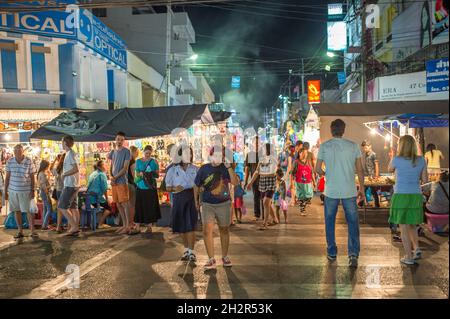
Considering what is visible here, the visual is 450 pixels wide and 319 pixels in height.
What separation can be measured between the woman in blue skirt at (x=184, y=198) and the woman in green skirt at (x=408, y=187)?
301 centimetres

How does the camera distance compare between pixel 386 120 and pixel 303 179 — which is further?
pixel 303 179

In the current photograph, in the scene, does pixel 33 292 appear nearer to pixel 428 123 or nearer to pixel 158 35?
pixel 428 123

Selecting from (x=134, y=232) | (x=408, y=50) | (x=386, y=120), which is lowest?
(x=134, y=232)

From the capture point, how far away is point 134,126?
11.1 meters

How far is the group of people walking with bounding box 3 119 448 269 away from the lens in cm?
623

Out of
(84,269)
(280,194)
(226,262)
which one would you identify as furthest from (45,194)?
(226,262)

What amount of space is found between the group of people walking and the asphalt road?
1.22ft

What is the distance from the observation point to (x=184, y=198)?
680cm

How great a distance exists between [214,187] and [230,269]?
1.22 m

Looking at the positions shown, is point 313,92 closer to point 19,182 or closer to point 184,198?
point 19,182

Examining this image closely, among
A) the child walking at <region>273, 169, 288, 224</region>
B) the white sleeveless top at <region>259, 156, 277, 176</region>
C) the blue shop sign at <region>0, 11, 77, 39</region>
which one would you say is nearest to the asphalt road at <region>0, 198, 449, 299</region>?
the child walking at <region>273, 169, 288, 224</region>

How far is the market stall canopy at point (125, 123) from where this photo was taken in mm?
10750

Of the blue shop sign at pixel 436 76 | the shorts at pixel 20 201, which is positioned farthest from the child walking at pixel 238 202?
the blue shop sign at pixel 436 76
